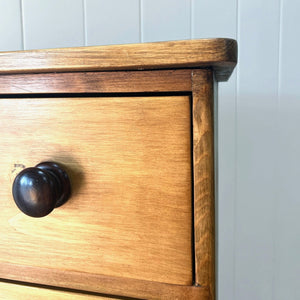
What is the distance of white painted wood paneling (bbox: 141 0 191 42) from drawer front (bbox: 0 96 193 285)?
546 millimetres

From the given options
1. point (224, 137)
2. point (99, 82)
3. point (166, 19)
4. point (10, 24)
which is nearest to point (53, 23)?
point (10, 24)

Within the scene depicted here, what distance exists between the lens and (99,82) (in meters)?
0.37

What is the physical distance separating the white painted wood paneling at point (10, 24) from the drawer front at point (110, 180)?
0.65m

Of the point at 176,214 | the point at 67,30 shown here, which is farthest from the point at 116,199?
the point at 67,30

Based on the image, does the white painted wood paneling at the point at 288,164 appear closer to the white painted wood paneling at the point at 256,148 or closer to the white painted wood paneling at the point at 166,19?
the white painted wood paneling at the point at 256,148

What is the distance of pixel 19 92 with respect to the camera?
393 mm

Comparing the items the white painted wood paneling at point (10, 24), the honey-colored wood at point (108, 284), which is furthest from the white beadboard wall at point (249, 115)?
the honey-colored wood at point (108, 284)

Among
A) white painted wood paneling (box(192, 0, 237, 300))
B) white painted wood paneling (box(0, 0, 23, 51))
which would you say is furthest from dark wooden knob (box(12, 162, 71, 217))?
white painted wood paneling (box(0, 0, 23, 51))

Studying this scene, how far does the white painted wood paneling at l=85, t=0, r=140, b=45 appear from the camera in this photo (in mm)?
874

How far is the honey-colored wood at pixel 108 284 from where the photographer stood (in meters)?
0.38

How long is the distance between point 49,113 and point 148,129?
4.3 inches

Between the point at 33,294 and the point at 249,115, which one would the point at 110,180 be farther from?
the point at 249,115

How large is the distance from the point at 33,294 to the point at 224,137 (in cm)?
59

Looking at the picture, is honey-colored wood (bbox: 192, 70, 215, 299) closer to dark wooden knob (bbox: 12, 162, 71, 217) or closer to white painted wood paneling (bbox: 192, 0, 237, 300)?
dark wooden knob (bbox: 12, 162, 71, 217)
